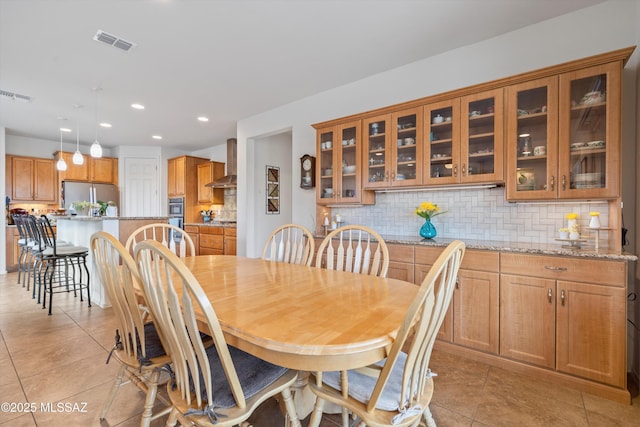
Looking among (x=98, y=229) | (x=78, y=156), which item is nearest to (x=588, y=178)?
(x=98, y=229)

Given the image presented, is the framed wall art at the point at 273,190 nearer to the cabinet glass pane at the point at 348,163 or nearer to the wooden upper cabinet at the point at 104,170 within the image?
the cabinet glass pane at the point at 348,163

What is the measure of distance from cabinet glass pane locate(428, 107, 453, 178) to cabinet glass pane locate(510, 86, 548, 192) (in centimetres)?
50

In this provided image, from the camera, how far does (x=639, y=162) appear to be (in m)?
2.01

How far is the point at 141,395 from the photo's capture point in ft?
5.97

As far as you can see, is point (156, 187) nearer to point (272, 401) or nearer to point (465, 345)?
point (272, 401)

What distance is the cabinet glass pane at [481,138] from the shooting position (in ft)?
7.86

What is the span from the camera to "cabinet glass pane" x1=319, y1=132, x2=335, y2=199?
339 centimetres

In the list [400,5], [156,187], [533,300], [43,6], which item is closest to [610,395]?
[533,300]

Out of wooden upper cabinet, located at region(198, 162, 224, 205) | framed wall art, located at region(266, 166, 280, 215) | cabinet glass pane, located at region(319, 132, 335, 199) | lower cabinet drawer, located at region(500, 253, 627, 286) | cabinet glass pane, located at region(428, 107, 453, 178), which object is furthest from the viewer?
wooden upper cabinet, located at region(198, 162, 224, 205)

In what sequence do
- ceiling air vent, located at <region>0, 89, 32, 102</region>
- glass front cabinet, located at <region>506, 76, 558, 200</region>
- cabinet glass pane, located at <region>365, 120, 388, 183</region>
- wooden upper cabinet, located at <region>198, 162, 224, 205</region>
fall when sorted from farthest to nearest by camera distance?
wooden upper cabinet, located at <region>198, 162, 224, 205</region> < ceiling air vent, located at <region>0, 89, 32, 102</region> < cabinet glass pane, located at <region>365, 120, 388, 183</region> < glass front cabinet, located at <region>506, 76, 558, 200</region>

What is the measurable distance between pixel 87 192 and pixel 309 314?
279 inches

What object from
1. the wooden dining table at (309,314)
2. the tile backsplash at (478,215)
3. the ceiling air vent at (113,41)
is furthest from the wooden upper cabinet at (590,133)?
the ceiling air vent at (113,41)

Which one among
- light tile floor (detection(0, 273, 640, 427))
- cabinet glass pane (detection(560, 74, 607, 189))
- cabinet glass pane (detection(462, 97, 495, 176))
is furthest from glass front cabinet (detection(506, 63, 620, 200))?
light tile floor (detection(0, 273, 640, 427))

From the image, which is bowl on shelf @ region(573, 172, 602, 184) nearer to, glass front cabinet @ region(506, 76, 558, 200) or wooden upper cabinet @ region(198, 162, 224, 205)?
glass front cabinet @ region(506, 76, 558, 200)
